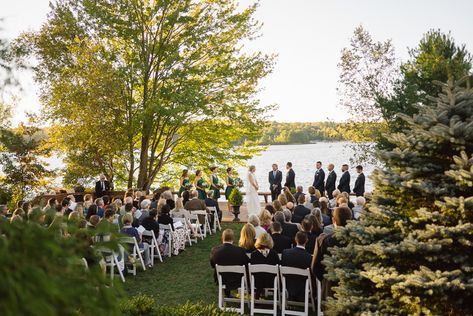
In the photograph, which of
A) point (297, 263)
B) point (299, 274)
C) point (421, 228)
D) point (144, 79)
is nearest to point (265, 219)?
point (297, 263)

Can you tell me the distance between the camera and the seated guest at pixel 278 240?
30.8 ft

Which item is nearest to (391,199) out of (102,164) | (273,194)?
(273,194)

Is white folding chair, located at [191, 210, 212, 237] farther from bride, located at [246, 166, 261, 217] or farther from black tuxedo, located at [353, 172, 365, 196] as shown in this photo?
black tuxedo, located at [353, 172, 365, 196]

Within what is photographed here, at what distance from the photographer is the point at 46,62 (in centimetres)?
2064

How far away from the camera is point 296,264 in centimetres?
809

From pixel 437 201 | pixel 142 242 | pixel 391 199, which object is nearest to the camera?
pixel 437 201

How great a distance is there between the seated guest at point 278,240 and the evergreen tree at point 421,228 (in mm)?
4274

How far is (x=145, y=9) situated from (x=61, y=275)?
68.1ft

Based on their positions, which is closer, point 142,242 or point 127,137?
point 142,242

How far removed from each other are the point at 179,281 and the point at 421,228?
23.2 ft

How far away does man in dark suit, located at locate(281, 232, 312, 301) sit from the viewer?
8.09 m

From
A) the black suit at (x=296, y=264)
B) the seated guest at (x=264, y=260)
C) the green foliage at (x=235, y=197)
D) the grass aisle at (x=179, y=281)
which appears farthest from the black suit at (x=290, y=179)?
the black suit at (x=296, y=264)

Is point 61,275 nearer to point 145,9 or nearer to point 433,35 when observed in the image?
point 145,9

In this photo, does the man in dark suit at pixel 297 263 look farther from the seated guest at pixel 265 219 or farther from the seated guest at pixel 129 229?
the seated guest at pixel 129 229
